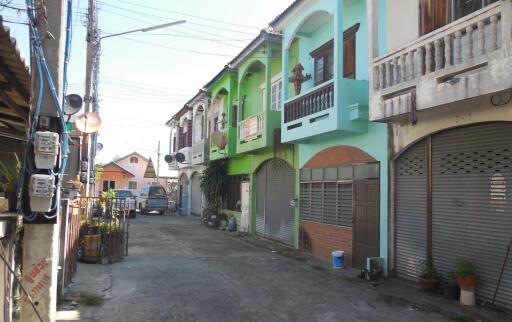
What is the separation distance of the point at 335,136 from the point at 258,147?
14.2 feet

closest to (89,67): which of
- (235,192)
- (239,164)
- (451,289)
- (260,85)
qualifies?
(260,85)

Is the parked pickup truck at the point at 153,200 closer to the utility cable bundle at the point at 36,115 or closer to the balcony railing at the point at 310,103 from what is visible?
the balcony railing at the point at 310,103

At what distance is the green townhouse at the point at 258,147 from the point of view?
14.3m

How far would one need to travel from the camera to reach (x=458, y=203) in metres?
7.49

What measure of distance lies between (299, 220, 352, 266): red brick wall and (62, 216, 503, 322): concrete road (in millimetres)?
564

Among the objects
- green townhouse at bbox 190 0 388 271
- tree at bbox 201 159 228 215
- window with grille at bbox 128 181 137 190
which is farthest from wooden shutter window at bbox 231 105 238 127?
window with grille at bbox 128 181 137 190

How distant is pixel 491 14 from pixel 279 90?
31.3ft

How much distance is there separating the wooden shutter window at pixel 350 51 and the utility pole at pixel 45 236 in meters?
7.68

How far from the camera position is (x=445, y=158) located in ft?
25.5

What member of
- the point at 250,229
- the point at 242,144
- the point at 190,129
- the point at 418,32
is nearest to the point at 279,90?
the point at 242,144

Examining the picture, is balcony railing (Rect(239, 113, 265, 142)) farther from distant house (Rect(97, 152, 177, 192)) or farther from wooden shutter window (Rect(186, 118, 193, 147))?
distant house (Rect(97, 152, 177, 192))

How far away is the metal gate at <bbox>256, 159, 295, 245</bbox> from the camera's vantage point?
1404 cm

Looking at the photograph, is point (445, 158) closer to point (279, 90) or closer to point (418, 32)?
point (418, 32)

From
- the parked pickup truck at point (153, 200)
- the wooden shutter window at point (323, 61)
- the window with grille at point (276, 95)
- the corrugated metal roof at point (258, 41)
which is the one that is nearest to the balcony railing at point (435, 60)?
the wooden shutter window at point (323, 61)
